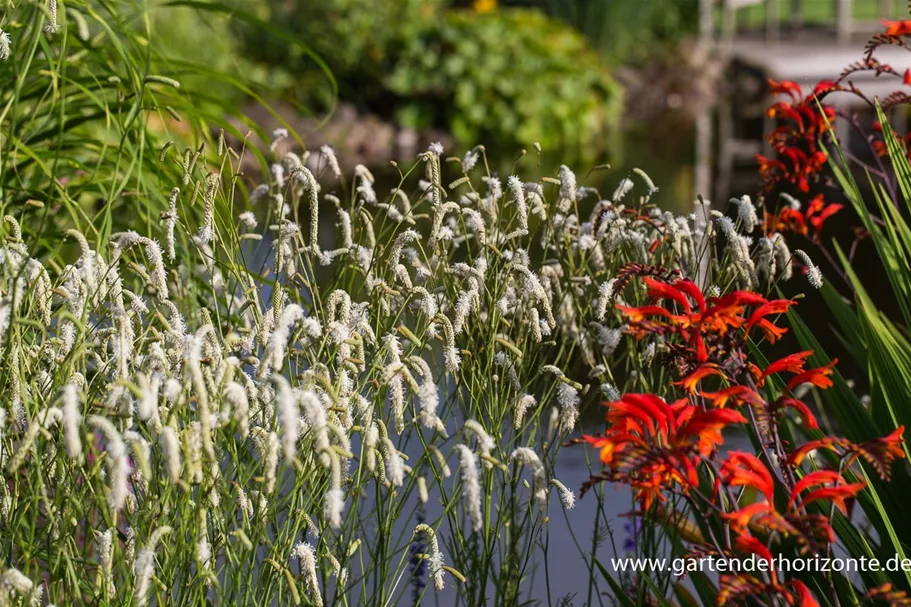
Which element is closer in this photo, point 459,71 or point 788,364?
point 788,364

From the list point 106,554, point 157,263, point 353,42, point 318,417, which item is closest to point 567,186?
point 157,263

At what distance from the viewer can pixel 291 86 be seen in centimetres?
1021

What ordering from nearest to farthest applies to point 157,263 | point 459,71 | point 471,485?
point 471,485
point 157,263
point 459,71

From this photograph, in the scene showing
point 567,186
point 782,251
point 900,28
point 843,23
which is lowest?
point 782,251

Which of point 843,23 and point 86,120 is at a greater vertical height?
point 843,23

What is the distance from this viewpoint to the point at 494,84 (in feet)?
32.5

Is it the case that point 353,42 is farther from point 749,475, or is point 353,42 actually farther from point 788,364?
point 749,475

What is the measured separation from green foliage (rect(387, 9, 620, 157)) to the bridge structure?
1.16 metres

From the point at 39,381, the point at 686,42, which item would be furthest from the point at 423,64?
the point at 39,381

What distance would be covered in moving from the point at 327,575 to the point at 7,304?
0.64 m

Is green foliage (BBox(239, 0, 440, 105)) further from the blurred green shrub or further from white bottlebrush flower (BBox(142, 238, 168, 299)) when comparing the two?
white bottlebrush flower (BBox(142, 238, 168, 299))

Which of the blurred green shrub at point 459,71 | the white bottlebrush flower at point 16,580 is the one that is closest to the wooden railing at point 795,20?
the blurred green shrub at point 459,71

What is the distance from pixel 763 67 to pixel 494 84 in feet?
14.3

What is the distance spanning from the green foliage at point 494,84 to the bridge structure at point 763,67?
1163 mm
